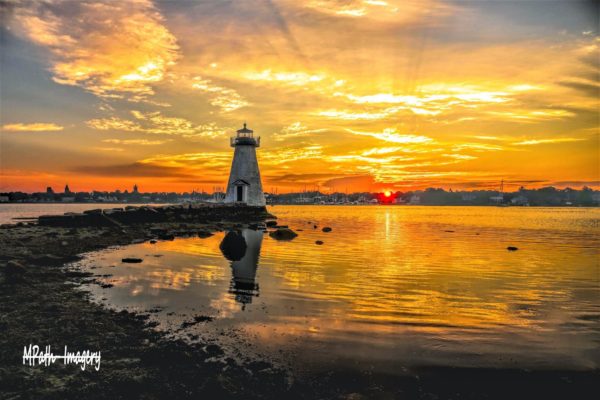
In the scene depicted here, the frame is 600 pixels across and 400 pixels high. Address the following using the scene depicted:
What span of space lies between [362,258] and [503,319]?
534 inches

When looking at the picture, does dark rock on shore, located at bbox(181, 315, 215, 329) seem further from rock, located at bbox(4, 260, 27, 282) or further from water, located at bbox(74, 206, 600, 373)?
rock, located at bbox(4, 260, 27, 282)

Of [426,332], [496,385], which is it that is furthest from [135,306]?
[496,385]

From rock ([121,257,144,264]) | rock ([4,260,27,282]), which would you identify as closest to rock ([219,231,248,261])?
rock ([121,257,144,264])

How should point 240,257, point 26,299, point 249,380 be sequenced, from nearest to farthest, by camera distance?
point 249,380 < point 26,299 < point 240,257

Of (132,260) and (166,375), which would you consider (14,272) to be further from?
(166,375)

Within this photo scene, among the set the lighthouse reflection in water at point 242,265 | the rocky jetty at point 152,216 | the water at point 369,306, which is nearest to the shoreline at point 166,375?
the water at point 369,306

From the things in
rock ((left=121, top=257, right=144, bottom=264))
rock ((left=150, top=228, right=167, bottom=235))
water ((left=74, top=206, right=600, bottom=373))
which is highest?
rock ((left=150, top=228, right=167, bottom=235))

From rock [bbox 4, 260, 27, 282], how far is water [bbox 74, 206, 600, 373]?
2359 millimetres

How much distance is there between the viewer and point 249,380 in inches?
261

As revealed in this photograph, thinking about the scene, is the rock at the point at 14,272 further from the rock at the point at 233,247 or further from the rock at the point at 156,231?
the rock at the point at 156,231

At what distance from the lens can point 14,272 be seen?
43.6ft

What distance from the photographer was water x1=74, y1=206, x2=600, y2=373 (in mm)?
8312

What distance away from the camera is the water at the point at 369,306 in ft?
27.3

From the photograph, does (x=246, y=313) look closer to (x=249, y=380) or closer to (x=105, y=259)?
(x=249, y=380)
